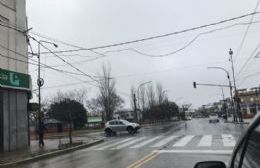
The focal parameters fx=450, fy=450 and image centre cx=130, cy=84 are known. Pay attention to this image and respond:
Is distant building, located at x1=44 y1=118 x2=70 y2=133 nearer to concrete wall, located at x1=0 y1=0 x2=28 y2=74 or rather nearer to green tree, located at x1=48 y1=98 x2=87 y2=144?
green tree, located at x1=48 y1=98 x2=87 y2=144

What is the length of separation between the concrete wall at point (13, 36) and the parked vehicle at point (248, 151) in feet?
83.1

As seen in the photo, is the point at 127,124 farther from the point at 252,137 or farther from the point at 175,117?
the point at 175,117

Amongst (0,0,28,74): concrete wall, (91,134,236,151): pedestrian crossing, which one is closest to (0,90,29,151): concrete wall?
(0,0,28,74): concrete wall

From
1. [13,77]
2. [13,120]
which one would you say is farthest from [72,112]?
[13,77]

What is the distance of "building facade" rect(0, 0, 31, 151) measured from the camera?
27.5 meters

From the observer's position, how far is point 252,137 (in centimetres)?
297

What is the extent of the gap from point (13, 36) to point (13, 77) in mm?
2916

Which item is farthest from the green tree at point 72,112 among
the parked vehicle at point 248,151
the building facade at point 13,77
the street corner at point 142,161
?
the parked vehicle at point 248,151

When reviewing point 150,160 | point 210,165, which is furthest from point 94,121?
point 210,165

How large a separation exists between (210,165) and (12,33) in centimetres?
2690

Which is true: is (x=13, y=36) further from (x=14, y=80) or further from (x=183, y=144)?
(x=183, y=144)

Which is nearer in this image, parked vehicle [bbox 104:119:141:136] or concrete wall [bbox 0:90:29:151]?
concrete wall [bbox 0:90:29:151]

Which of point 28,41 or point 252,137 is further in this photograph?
point 28,41

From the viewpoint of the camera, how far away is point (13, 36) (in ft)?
95.5
